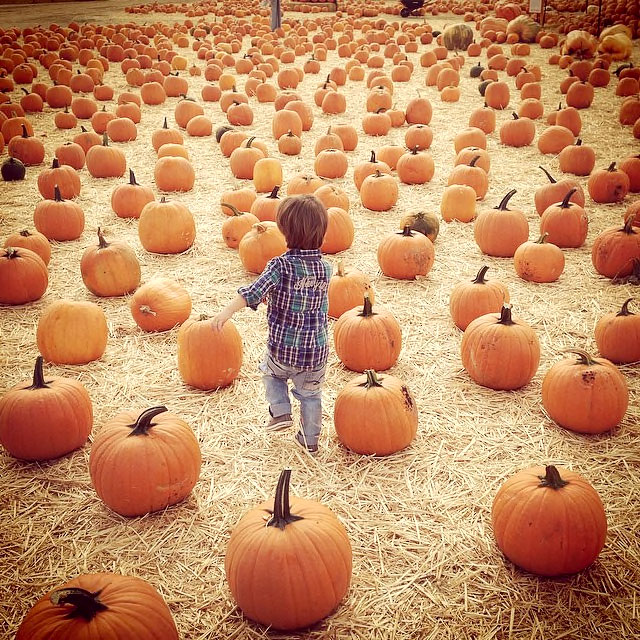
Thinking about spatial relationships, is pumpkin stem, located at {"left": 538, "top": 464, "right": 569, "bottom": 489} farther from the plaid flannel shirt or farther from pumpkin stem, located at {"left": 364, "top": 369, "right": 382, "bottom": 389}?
the plaid flannel shirt

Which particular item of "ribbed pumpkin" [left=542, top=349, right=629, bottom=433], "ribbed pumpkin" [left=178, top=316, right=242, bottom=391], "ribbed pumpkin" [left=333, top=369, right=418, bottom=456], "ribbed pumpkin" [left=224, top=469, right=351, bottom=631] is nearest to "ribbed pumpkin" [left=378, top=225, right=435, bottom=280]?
"ribbed pumpkin" [left=178, top=316, right=242, bottom=391]

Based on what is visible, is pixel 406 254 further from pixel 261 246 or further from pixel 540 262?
pixel 261 246

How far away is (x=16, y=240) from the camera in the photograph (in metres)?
5.66

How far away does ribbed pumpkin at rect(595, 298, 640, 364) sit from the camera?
14.3 ft

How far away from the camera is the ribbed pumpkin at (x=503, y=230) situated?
6.09 meters

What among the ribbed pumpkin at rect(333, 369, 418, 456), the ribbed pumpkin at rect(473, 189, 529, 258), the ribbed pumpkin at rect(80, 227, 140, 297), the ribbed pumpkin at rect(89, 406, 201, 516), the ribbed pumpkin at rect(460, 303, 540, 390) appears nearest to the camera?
the ribbed pumpkin at rect(89, 406, 201, 516)

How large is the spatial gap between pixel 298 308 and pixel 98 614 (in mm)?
1837

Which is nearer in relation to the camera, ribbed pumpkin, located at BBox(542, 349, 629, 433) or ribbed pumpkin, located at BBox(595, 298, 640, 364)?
ribbed pumpkin, located at BBox(542, 349, 629, 433)

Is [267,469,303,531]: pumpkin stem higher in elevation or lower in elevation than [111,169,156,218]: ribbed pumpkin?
lower

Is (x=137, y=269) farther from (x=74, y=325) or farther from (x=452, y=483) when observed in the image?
(x=452, y=483)

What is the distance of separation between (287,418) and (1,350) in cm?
238

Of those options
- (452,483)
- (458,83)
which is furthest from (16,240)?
(458,83)

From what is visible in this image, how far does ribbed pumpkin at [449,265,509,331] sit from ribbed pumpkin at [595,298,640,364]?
2.51ft

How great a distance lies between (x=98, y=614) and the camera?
6.98 feet
